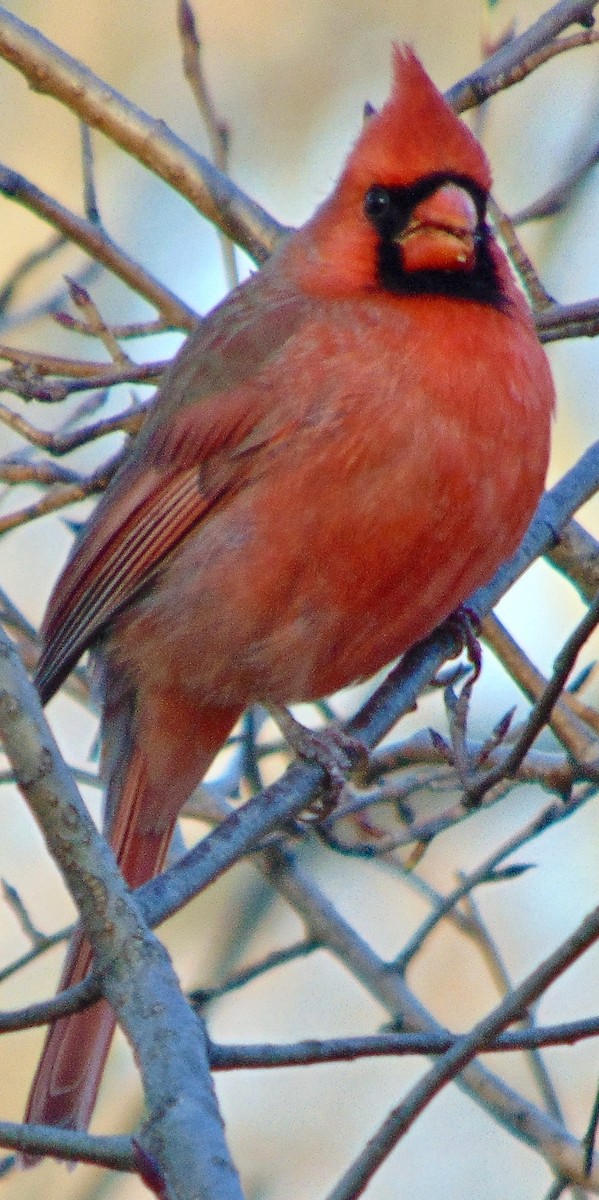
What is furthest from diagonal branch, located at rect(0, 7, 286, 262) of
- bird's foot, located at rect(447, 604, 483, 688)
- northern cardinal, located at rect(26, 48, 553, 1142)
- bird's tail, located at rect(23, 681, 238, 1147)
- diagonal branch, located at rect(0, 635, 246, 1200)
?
diagonal branch, located at rect(0, 635, 246, 1200)

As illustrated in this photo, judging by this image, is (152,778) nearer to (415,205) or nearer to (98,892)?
(415,205)

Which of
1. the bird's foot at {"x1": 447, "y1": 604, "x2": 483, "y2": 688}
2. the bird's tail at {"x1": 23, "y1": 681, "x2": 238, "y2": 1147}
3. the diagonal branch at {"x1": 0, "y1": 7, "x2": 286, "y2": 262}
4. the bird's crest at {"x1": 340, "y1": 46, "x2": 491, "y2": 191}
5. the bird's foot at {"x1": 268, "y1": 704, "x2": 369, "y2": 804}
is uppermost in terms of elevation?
the diagonal branch at {"x1": 0, "y1": 7, "x2": 286, "y2": 262}

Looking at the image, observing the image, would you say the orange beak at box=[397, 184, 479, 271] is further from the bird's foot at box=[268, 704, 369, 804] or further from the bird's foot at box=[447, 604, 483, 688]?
the bird's foot at box=[268, 704, 369, 804]

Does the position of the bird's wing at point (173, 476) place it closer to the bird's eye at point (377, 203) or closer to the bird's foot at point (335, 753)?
the bird's eye at point (377, 203)

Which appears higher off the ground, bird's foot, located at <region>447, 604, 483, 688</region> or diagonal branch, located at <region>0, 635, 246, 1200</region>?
bird's foot, located at <region>447, 604, 483, 688</region>

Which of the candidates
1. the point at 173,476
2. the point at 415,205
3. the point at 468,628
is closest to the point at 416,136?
the point at 415,205
